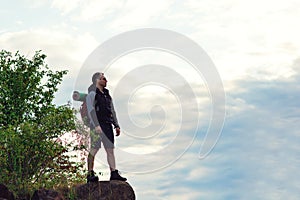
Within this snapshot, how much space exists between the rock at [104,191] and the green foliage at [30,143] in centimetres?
138

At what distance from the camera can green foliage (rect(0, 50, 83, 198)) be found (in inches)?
581

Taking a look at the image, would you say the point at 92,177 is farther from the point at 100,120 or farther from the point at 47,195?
the point at 100,120

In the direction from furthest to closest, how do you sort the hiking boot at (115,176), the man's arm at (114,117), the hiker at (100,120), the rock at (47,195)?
the hiking boot at (115,176)
the man's arm at (114,117)
the hiker at (100,120)
the rock at (47,195)

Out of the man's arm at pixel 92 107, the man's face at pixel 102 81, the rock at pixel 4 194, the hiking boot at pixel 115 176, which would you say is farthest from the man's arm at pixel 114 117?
the rock at pixel 4 194

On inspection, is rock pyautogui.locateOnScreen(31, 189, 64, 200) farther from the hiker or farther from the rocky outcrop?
the hiker

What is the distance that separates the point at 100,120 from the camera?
1330 cm

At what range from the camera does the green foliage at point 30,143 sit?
581 inches

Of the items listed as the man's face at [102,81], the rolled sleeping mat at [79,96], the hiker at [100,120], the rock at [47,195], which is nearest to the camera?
the rock at [47,195]

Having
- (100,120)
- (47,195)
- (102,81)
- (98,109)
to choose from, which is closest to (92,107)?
(98,109)

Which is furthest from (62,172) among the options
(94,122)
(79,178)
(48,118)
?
(94,122)

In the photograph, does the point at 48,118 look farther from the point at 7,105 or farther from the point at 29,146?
the point at 7,105

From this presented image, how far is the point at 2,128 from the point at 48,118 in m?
2.01

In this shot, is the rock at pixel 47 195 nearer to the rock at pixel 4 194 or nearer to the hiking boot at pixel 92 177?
the rock at pixel 4 194

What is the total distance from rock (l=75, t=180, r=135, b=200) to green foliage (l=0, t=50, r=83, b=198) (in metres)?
1.38
